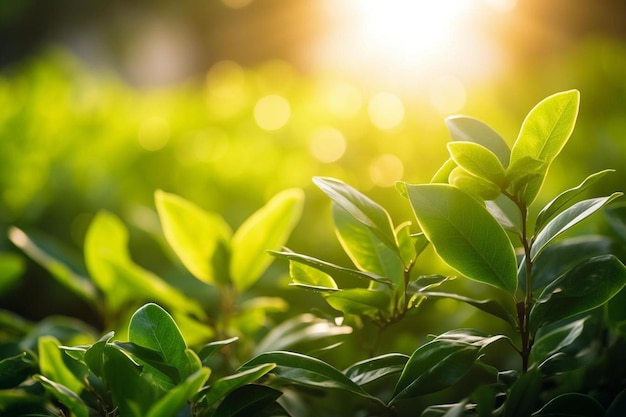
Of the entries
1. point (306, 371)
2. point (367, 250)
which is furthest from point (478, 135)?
point (306, 371)

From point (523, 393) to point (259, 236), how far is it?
0.46 meters

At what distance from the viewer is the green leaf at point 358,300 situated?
0.65 meters

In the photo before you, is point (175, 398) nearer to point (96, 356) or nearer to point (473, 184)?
point (96, 356)

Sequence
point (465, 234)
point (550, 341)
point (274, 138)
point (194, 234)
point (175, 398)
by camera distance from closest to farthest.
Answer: point (175, 398) → point (465, 234) → point (550, 341) → point (194, 234) → point (274, 138)

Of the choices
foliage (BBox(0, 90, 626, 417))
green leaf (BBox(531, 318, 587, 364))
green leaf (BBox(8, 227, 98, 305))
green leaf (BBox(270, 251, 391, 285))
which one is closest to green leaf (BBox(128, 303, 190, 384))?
foliage (BBox(0, 90, 626, 417))

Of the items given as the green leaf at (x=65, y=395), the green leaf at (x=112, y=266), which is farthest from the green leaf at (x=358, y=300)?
the green leaf at (x=112, y=266)

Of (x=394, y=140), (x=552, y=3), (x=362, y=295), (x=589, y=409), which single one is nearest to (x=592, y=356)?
(x=589, y=409)

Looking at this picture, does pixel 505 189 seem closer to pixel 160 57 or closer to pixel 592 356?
pixel 592 356

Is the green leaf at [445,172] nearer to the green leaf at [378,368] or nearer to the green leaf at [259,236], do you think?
the green leaf at [378,368]

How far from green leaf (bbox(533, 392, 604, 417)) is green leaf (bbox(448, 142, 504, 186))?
0.63 ft

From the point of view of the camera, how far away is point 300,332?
837 mm

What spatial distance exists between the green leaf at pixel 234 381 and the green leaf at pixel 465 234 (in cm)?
18

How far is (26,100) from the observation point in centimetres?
227

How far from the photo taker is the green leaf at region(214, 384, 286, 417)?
63 centimetres
